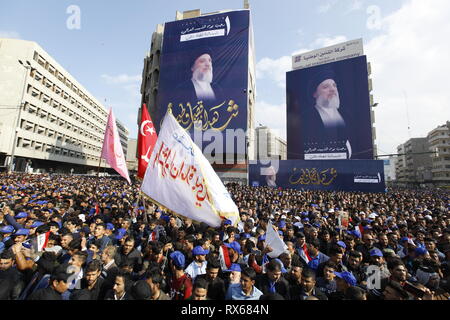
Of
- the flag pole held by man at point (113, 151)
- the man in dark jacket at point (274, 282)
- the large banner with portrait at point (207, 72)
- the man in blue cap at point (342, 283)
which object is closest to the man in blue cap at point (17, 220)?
the flag pole held by man at point (113, 151)

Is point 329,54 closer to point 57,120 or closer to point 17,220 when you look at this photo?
point 17,220

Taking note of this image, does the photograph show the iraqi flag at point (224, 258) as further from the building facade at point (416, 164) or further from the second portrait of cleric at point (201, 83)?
the building facade at point (416, 164)

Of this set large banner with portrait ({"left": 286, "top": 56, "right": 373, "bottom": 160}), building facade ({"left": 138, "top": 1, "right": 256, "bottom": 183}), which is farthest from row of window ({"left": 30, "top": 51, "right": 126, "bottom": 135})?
large banner with portrait ({"left": 286, "top": 56, "right": 373, "bottom": 160})

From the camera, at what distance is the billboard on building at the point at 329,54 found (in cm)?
3797

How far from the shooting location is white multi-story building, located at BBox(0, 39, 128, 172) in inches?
1127

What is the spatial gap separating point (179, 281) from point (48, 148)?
44482mm

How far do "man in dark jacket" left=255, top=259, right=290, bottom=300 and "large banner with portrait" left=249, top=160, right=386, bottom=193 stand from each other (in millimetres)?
23334

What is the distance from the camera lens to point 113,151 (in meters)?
7.71

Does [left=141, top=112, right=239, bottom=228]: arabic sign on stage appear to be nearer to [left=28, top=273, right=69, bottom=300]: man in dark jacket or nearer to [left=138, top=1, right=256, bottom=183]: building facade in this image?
[left=28, top=273, right=69, bottom=300]: man in dark jacket

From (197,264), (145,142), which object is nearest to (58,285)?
(197,264)

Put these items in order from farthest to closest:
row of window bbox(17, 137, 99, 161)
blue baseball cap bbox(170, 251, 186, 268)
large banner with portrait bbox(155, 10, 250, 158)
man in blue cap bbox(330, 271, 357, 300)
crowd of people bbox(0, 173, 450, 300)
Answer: large banner with portrait bbox(155, 10, 250, 158), row of window bbox(17, 137, 99, 161), blue baseball cap bbox(170, 251, 186, 268), man in blue cap bbox(330, 271, 357, 300), crowd of people bbox(0, 173, 450, 300)
